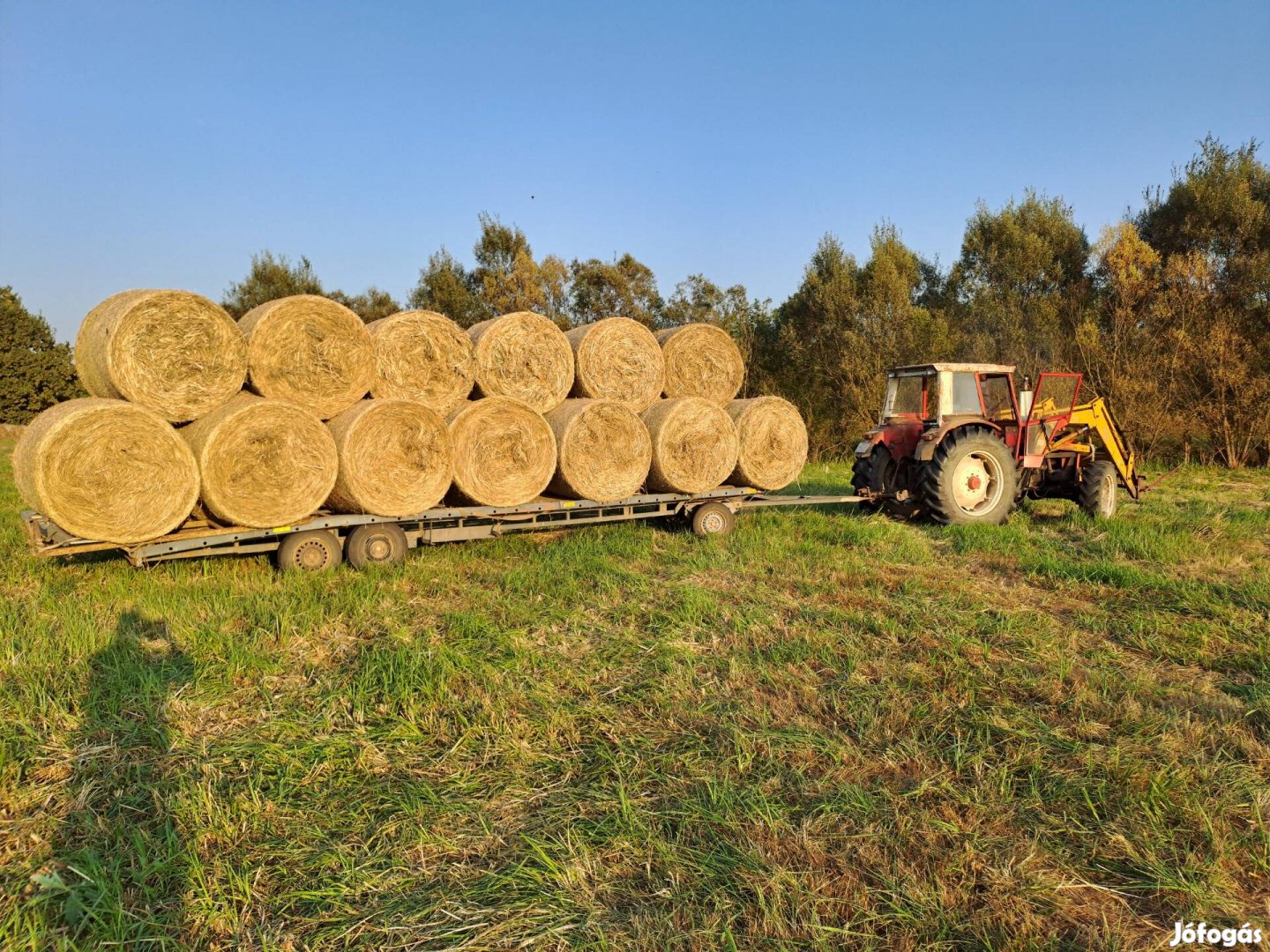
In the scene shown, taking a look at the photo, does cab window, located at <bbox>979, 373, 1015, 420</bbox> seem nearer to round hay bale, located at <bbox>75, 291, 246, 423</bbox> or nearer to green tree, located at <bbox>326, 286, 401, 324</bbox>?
round hay bale, located at <bbox>75, 291, 246, 423</bbox>

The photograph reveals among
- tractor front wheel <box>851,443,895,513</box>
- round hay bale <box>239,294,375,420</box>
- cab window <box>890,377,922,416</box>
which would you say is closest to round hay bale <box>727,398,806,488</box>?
tractor front wheel <box>851,443,895,513</box>

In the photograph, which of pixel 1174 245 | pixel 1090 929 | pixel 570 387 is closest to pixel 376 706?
pixel 1090 929

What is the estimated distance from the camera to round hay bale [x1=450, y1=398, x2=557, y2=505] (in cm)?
734

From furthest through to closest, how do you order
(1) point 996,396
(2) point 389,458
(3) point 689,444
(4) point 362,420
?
(1) point 996,396 → (3) point 689,444 → (2) point 389,458 → (4) point 362,420

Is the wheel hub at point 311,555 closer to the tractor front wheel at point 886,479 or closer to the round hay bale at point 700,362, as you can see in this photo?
the round hay bale at point 700,362

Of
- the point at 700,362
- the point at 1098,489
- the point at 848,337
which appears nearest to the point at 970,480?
the point at 1098,489

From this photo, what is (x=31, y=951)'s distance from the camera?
227cm

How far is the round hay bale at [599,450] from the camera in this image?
26.0 ft

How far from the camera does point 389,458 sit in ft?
22.7

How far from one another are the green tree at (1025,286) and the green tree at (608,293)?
9.93m

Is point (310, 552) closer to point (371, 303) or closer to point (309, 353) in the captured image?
point (309, 353)

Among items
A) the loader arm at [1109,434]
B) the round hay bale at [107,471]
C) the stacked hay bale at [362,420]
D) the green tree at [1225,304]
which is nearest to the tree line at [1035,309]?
the green tree at [1225,304]

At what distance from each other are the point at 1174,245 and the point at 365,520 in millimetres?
19652

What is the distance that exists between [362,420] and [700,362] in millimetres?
4260
